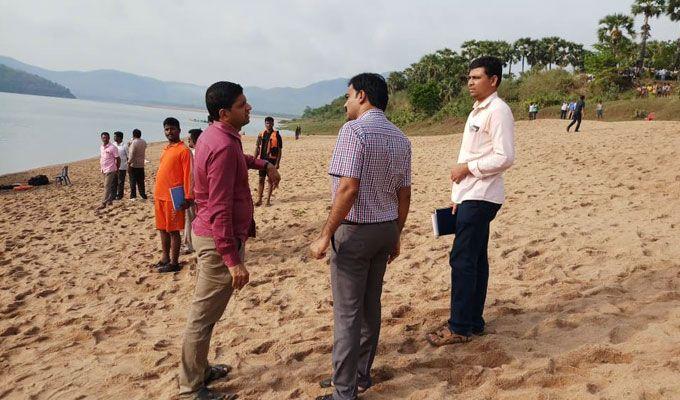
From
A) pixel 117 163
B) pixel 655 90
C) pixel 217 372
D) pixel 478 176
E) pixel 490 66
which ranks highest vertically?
pixel 655 90

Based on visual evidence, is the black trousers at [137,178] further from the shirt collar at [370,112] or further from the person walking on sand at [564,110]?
the person walking on sand at [564,110]

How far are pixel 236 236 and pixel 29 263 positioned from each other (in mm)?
5145

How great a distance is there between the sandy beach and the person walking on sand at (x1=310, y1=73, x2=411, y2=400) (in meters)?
0.51

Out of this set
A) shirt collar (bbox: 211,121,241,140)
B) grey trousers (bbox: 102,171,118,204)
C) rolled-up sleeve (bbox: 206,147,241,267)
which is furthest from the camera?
grey trousers (bbox: 102,171,118,204)

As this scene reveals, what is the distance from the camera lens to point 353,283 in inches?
95.1

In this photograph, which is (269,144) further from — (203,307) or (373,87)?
(373,87)

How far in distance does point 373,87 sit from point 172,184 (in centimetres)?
364

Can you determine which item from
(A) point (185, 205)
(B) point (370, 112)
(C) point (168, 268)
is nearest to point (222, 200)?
(B) point (370, 112)

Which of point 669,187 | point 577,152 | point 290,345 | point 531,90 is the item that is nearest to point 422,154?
point 577,152

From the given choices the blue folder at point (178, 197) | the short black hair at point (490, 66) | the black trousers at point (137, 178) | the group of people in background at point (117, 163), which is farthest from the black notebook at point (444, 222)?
the black trousers at point (137, 178)

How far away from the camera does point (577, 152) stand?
12.1m

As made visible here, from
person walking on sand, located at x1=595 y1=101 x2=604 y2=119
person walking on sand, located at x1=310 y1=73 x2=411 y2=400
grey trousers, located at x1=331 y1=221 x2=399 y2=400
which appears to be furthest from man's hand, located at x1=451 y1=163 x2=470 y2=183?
person walking on sand, located at x1=595 y1=101 x2=604 y2=119

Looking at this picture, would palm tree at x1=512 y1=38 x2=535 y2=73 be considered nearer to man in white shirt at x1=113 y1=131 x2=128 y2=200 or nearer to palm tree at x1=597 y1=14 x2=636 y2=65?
palm tree at x1=597 y1=14 x2=636 y2=65

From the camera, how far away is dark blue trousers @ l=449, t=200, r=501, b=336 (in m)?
2.95
